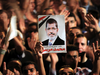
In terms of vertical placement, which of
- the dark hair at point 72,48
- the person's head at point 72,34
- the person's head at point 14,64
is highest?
the person's head at point 72,34

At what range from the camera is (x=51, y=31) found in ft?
3.79

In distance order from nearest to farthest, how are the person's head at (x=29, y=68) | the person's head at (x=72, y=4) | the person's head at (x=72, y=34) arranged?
the person's head at (x=29, y=68)
the person's head at (x=72, y=34)
the person's head at (x=72, y=4)

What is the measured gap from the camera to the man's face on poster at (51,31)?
1151 mm

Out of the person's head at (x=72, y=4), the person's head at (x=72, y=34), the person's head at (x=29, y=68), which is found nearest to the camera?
the person's head at (x=29, y=68)

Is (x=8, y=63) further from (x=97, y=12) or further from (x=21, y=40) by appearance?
(x=97, y=12)

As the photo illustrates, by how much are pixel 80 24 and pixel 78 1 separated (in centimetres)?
22

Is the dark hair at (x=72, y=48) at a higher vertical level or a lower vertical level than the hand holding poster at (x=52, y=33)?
lower

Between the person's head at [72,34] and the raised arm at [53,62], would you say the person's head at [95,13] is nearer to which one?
the person's head at [72,34]

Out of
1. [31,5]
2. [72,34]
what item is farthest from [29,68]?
[31,5]

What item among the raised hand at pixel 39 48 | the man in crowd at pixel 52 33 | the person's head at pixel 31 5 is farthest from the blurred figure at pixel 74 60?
the person's head at pixel 31 5

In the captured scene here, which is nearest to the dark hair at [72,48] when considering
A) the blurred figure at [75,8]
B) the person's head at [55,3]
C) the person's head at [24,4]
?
the blurred figure at [75,8]

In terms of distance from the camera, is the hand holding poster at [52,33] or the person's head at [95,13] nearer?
the hand holding poster at [52,33]

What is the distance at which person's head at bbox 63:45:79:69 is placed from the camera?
1167 mm

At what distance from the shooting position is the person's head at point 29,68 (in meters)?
1.12
